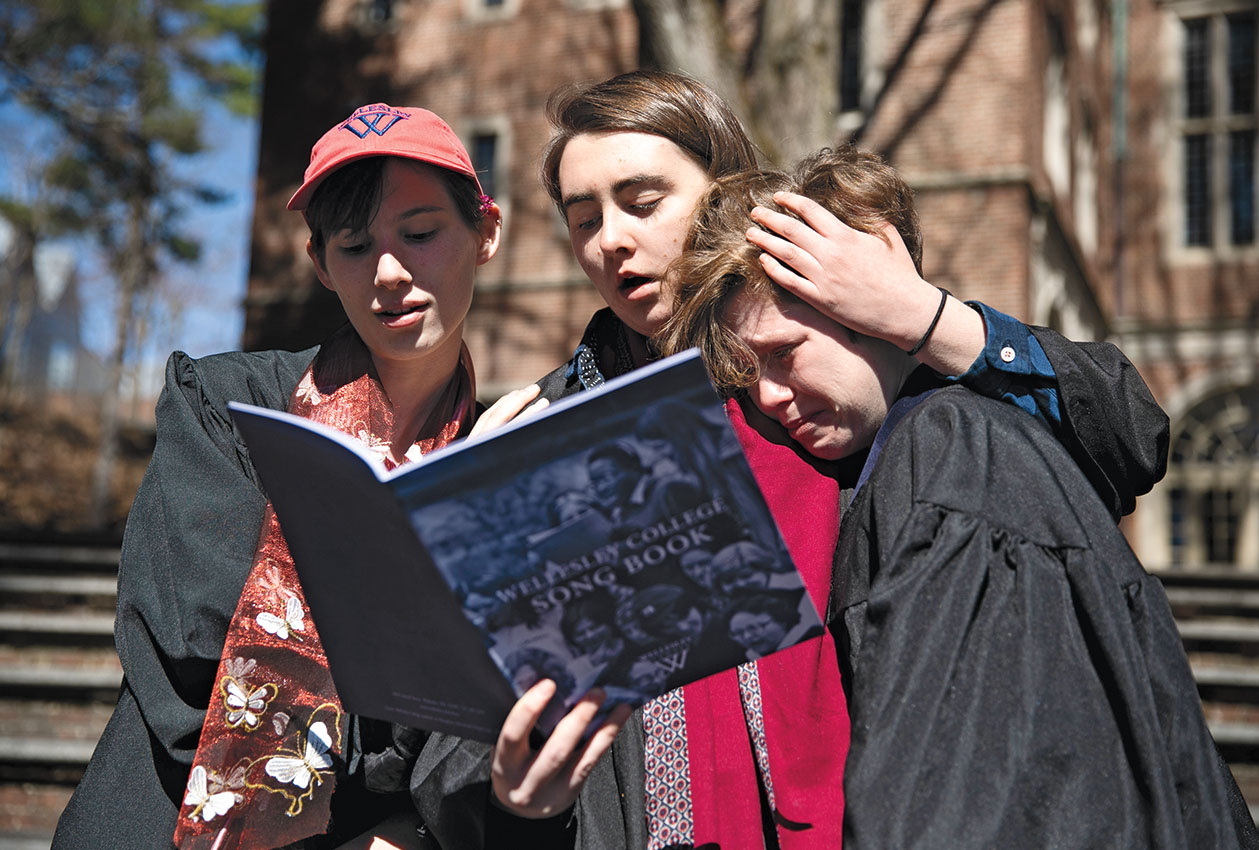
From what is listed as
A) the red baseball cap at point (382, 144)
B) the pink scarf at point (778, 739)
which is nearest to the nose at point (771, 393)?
the pink scarf at point (778, 739)

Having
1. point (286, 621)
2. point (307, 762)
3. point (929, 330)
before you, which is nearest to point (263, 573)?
point (286, 621)

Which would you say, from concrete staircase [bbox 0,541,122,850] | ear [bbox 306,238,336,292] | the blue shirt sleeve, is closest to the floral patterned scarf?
ear [bbox 306,238,336,292]

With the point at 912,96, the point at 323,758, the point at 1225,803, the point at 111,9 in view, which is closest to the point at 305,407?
the point at 323,758

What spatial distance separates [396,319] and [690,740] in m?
0.85

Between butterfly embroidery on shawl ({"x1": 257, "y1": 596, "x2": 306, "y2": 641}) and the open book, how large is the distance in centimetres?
34

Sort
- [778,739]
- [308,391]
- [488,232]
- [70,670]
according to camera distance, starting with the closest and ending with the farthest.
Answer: [778,739]
[308,391]
[488,232]
[70,670]

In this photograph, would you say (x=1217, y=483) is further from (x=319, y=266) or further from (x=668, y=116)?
(x=319, y=266)

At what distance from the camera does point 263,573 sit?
69.1 inches

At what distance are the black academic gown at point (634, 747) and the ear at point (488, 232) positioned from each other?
0.91 metres

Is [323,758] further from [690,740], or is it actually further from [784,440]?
[784,440]

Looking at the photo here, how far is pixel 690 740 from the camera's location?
5.42 ft

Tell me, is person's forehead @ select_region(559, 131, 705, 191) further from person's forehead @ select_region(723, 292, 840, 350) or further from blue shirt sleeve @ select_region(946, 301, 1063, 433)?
blue shirt sleeve @ select_region(946, 301, 1063, 433)

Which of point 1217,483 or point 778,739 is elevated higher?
point 778,739

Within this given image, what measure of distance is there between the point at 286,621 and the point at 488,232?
831 mm
